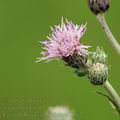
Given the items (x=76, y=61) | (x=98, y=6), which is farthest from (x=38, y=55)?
(x=76, y=61)

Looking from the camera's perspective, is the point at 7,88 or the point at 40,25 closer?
the point at 7,88

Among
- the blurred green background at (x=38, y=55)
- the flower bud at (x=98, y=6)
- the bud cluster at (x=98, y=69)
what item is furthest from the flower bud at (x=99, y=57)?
the blurred green background at (x=38, y=55)

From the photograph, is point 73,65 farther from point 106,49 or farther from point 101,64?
point 106,49

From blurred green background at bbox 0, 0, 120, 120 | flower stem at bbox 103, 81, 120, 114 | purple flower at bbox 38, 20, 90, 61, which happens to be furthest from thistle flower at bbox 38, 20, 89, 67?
blurred green background at bbox 0, 0, 120, 120

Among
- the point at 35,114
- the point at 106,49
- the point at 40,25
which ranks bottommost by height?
the point at 35,114

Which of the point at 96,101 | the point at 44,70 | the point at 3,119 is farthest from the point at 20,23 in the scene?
the point at 3,119

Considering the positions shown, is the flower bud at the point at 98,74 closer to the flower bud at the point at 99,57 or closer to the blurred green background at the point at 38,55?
the flower bud at the point at 99,57

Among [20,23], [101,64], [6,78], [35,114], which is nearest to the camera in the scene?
[101,64]

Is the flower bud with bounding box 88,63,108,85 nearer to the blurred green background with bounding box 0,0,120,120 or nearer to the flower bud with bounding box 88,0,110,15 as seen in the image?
the flower bud with bounding box 88,0,110,15
